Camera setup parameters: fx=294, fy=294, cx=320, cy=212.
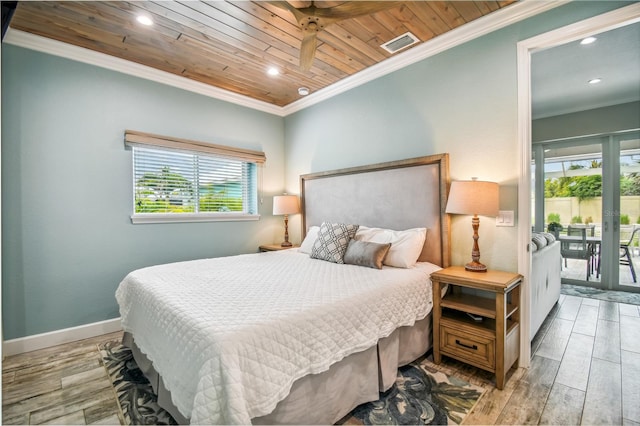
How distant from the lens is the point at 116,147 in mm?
3012

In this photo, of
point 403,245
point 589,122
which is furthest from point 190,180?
point 589,122

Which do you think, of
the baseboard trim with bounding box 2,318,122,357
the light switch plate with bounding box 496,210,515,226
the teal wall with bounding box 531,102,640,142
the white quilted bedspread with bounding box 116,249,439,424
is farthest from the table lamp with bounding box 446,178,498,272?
the teal wall with bounding box 531,102,640,142

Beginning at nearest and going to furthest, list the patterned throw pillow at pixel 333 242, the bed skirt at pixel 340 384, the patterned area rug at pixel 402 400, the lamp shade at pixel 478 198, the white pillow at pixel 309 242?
the bed skirt at pixel 340 384 < the patterned area rug at pixel 402 400 < the lamp shade at pixel 478 198 < the patterned throw pillow at pixel 333 242 < the white pillow at pixel 309 242

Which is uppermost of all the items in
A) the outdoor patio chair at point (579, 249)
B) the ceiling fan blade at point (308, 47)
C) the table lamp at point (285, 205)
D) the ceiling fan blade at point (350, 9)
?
the ceiling fan blade at point (350, 9)

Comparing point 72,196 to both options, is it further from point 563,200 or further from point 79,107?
point 563,200

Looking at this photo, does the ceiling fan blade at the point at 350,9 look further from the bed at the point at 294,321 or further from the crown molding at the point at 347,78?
the bed at the point at 294,321

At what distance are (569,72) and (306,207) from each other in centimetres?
345

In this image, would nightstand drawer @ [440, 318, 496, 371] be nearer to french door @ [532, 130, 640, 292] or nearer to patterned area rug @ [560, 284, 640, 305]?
patterned area rug @ [560, 284, 640, 305]

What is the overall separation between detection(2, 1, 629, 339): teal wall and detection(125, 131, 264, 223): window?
0.41 ft

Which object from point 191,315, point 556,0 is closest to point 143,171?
point 191,315

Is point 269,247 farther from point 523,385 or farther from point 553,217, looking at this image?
point 553,217

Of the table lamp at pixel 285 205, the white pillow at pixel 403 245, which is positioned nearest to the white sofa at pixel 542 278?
the white pillow at pixel 403 245

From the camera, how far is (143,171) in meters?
3.23

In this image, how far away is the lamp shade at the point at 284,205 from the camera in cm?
395
